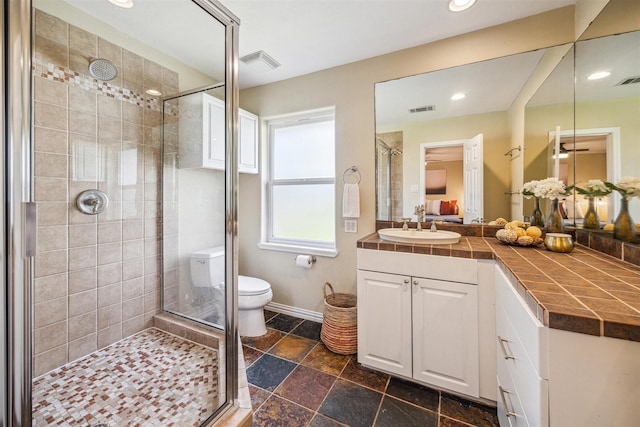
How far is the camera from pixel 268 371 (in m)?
1.70

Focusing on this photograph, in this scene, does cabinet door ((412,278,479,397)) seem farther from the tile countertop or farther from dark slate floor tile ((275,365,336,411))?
dark slate floor tile ((275,365,336,411))

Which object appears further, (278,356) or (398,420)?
(278,356)

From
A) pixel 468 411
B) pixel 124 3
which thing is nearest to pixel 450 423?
pixel 468 411

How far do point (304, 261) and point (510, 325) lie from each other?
160 cm

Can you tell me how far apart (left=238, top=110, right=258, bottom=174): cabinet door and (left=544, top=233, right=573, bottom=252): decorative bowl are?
2.31m

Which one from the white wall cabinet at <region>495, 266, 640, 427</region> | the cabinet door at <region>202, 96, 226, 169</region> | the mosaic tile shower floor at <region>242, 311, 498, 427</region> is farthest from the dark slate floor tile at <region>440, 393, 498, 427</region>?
the cabinet door at <region>202, 96, 226, 169</region>

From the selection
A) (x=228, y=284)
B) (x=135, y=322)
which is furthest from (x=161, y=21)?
(x=135, y=322)

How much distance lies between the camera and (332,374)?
1.67 metres

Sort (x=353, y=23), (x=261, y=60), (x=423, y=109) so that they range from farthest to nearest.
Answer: (x=261, y=60), (x=423, y=109), (x=353, y=23)

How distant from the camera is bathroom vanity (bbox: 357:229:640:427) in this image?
0.65 m

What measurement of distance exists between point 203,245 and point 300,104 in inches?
A: 61.5

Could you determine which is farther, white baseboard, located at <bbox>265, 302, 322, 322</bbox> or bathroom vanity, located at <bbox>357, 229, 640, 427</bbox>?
white baseboard, located at <bbox>265, 302, 322, 322</bbox>

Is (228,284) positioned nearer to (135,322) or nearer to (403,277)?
(403,277)

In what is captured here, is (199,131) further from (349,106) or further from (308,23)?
(349,106)
